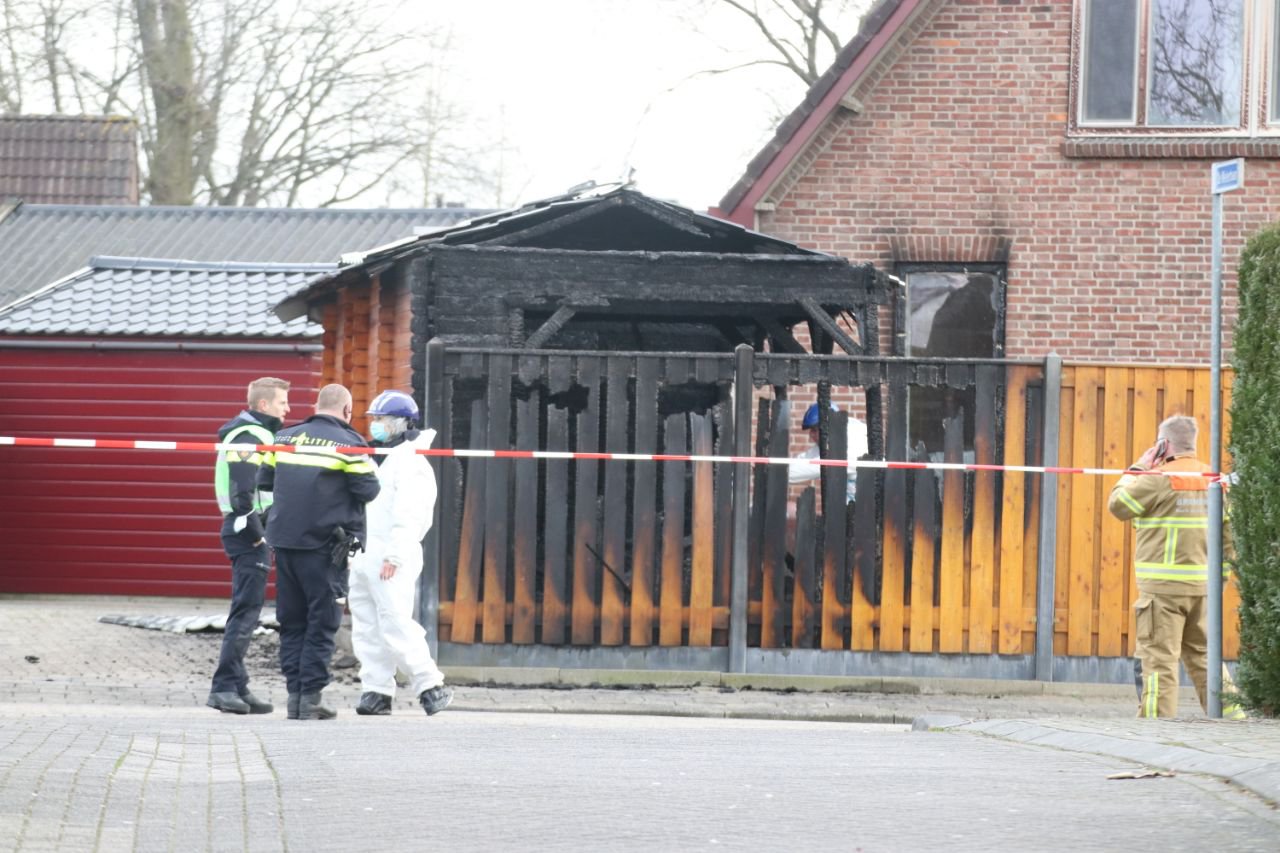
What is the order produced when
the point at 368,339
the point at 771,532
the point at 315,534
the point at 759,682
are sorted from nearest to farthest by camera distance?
the point at 315,534 → the point at 759,682 → the point at 771,532 → the point at 368,339

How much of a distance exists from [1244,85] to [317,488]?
33.3ft

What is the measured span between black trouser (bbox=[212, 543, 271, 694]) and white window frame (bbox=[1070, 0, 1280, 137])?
30.1ft

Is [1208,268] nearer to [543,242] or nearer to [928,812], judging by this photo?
[543,242]

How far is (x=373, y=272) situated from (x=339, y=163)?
24.6 m

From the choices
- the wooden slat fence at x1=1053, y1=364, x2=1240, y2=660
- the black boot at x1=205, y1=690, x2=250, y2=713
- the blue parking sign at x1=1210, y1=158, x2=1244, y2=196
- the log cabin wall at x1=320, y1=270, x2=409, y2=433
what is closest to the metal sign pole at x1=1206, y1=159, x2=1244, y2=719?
the blue parking sign at x1=1210, y1=158, x2=1244, y2=196

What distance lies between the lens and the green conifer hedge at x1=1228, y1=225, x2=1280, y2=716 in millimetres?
10391

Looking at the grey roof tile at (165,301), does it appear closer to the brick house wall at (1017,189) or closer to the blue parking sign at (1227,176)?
the brick house wall at (1017,189)

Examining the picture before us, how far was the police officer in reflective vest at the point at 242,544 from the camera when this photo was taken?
39.2ft

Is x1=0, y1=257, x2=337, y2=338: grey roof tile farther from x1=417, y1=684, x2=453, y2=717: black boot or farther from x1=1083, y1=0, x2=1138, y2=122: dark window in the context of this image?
x1=417, y1=684, x2=453, y2=717: black boot

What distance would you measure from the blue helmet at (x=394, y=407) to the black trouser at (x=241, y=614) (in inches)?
39.3

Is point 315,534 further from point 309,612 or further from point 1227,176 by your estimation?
point 1227,176

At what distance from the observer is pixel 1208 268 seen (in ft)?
59.8

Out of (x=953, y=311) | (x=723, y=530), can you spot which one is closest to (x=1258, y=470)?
(x=723, y=530)

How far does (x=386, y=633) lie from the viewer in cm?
1177
